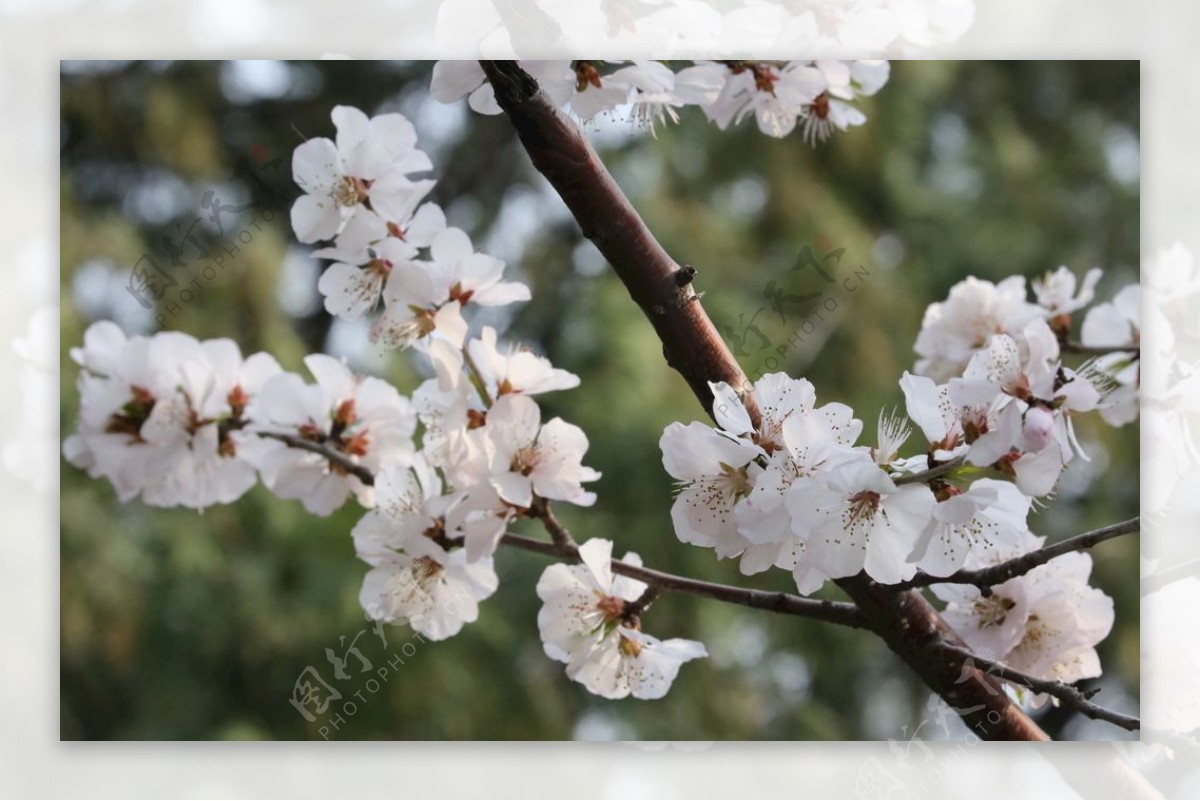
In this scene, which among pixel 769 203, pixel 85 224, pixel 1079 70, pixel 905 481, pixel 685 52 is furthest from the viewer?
pixel 769 203

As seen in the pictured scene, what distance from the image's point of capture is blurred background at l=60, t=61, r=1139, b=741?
1.40 m

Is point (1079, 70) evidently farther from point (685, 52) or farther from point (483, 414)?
point (483, 414)

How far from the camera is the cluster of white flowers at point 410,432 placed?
99 centimetres

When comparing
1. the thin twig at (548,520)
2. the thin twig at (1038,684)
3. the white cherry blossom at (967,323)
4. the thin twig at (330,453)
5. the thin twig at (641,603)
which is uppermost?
the white cherry blossom at (967,323)

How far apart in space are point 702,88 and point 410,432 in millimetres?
447

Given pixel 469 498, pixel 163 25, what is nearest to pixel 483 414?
pixel 469 498

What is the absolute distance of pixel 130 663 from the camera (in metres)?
1.43

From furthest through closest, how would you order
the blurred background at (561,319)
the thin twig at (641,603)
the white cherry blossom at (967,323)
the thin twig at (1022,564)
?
the blurred background at (561,319), the white cherry blossom at (967,323), the thin twig at (641,603), the thin twig at (1022,564)

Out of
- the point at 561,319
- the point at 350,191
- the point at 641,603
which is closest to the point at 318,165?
the point at 350,191

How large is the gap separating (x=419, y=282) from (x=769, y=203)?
1.25 meters

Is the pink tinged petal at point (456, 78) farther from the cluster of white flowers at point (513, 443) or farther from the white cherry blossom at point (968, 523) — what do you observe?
the white cherry blossom at point (968, 523)

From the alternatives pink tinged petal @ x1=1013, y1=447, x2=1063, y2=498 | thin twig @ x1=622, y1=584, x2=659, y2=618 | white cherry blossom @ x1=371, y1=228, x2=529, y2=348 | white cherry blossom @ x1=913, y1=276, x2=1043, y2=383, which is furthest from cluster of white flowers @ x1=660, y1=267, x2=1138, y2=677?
white cherry blossom @ x1=913, y1=276, x2=1043, y2=383

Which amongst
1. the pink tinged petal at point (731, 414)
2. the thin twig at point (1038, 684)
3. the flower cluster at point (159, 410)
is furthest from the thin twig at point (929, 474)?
the flower cluster at point (159, 410)

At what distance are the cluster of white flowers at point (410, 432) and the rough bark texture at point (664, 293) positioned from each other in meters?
0.09
